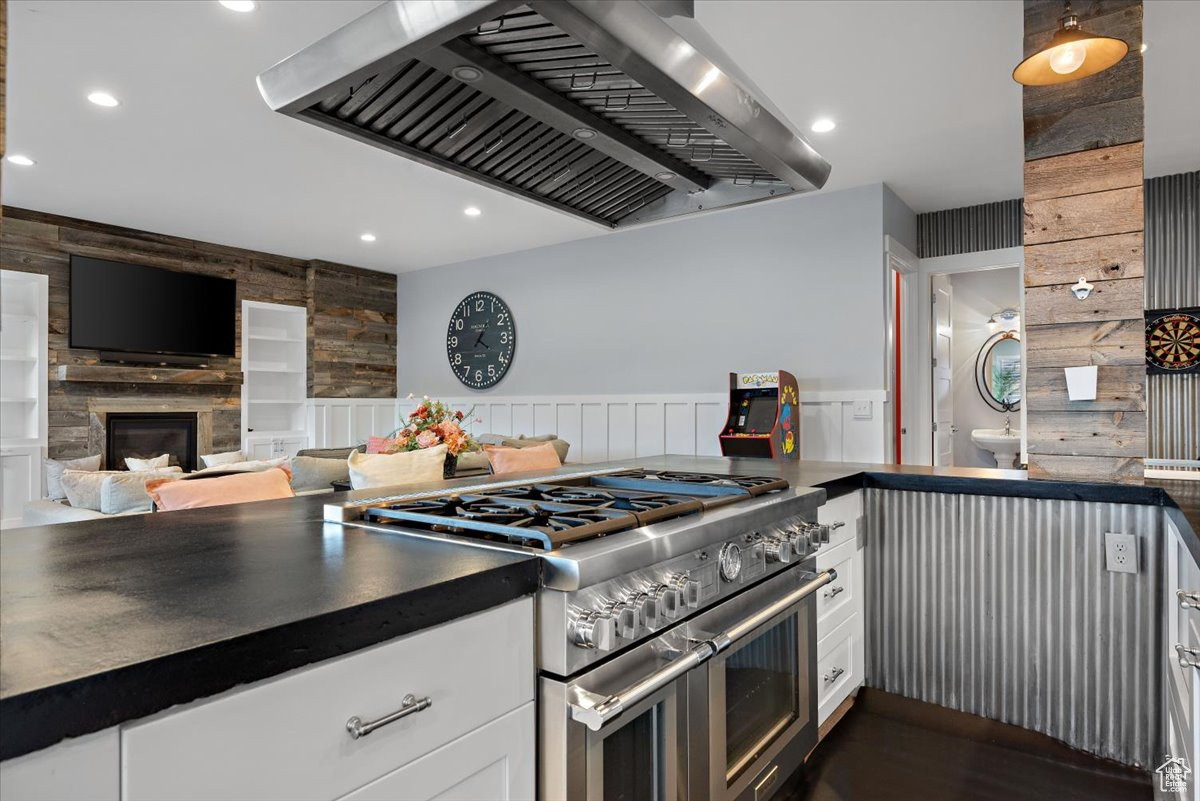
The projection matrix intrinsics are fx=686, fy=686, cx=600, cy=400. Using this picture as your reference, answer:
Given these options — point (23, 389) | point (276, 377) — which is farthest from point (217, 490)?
point (276, 377)

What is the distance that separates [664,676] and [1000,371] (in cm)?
796

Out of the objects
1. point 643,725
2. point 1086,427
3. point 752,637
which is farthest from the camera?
point 1086,427

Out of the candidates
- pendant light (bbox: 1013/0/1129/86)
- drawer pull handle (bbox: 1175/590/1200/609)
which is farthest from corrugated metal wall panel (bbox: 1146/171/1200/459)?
drawer pull handle (bbox: 1175/590/1200/609)

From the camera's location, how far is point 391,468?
9.21 feet

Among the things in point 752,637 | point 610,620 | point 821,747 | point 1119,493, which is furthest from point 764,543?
point 1119,493

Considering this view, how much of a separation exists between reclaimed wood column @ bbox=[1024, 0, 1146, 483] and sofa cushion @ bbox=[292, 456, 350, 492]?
3.03 metres

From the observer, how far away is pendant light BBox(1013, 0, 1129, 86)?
2.00 meters

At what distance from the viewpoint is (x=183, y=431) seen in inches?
246

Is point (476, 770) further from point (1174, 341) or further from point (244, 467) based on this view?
point (1174, 341)

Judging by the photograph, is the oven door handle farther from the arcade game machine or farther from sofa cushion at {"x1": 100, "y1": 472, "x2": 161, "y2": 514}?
the arcade game machine

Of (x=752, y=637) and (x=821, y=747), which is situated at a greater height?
(x=752, y=637)

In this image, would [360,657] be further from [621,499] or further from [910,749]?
[910,749]

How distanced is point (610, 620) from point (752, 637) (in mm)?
609

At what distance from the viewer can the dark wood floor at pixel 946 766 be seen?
190 cm
